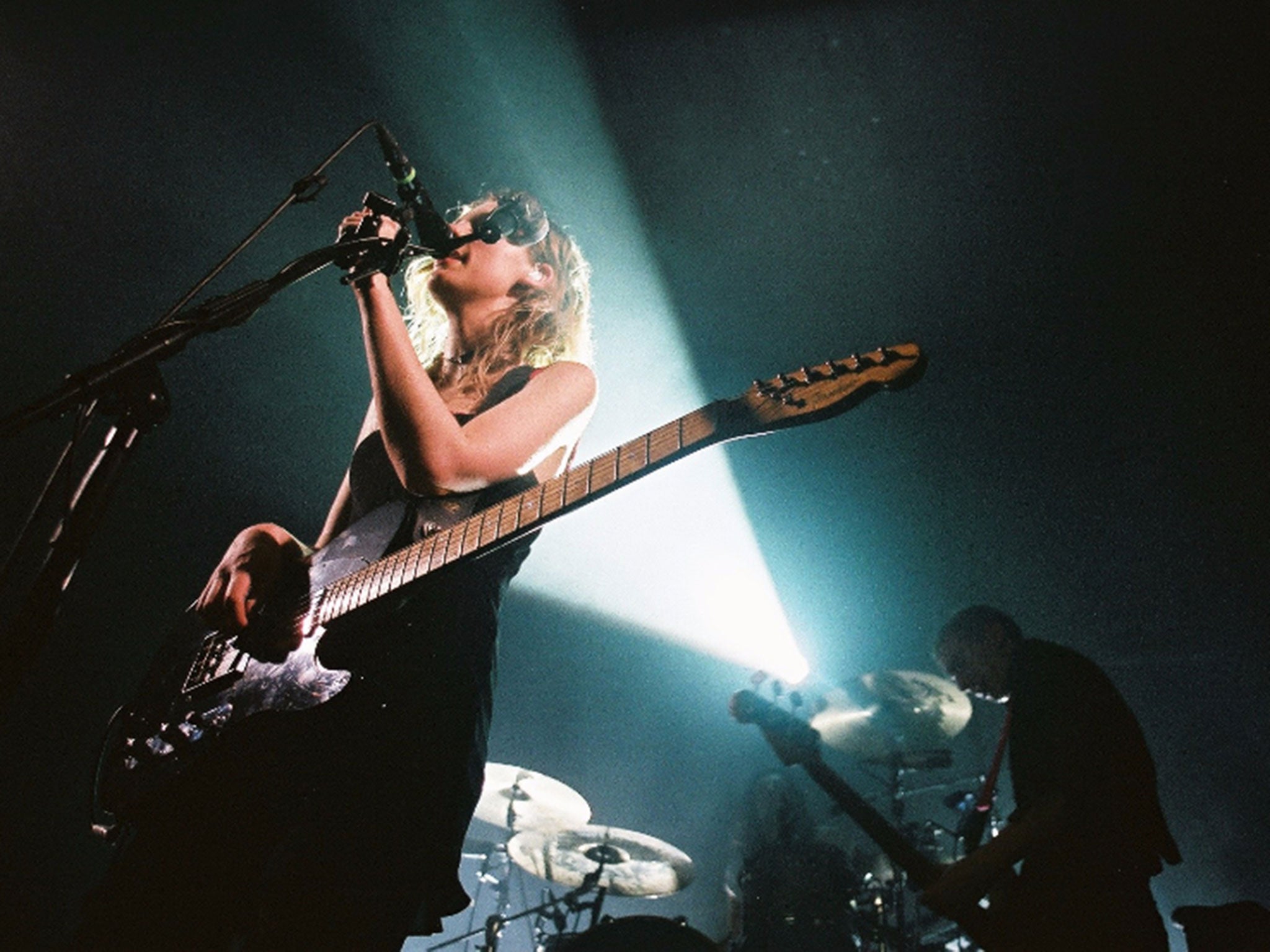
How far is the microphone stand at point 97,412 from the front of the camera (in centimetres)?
133

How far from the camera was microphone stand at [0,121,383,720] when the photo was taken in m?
1.33

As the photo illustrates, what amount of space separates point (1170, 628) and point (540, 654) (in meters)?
6.18

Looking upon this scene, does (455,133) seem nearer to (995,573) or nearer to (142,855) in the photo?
(142,855)

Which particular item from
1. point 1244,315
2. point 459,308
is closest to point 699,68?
point 459,308

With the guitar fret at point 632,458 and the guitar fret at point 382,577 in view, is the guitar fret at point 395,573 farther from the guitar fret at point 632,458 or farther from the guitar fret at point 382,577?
the guitar fret at point 632,458

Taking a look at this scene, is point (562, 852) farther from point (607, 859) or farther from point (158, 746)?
point (158, 746)

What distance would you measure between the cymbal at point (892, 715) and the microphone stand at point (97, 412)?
5.52 metres

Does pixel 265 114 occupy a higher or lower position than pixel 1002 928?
higher

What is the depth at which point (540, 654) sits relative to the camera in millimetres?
7332

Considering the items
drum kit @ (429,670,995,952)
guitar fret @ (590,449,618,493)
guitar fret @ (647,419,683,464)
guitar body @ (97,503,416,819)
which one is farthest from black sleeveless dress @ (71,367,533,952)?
drum kit @ (429,670,995,952)

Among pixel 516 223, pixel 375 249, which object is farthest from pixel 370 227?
pixel 516 223

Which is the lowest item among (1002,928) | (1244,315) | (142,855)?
(1002,928)

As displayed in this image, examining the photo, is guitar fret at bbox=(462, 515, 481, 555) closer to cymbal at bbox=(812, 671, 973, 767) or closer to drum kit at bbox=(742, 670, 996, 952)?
drum kit at bbox=(742, 670, 996, 952)

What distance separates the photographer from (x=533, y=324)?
2.49 m
